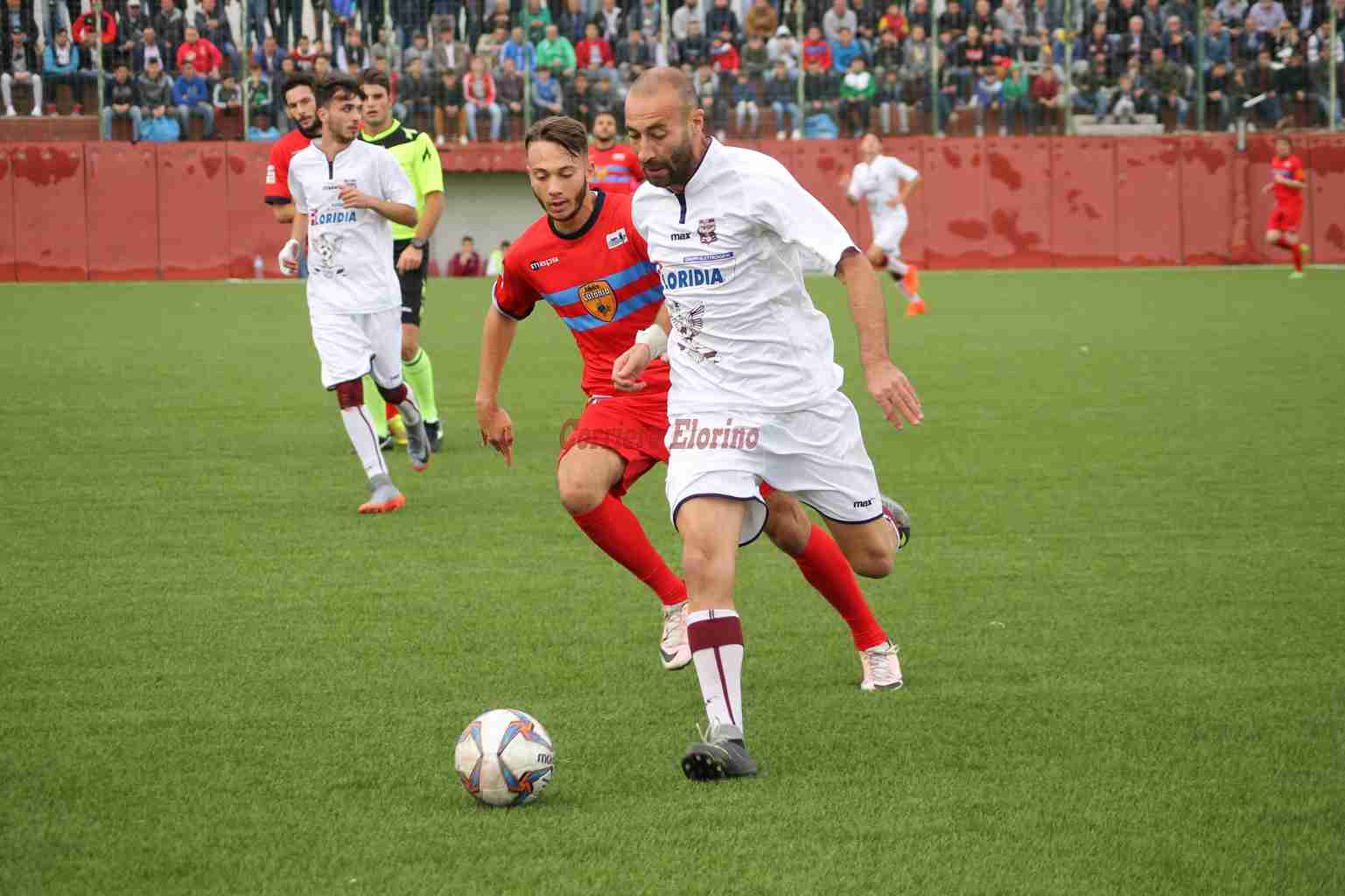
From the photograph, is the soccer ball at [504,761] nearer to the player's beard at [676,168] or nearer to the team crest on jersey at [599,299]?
the player's beard at [676,168]

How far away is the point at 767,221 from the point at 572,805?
171 centimetres

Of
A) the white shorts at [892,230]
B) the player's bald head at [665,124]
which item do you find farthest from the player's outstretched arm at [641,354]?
the white shorts at [892,230]

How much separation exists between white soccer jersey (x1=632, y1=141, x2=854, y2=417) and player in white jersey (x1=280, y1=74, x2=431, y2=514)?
177 inches

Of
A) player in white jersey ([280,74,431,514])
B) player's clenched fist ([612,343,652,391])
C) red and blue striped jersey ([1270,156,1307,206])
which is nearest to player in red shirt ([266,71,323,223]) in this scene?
player in white jersey ([280,74,431,514])

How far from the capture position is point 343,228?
31.9ft

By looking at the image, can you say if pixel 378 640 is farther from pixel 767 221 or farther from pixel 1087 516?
pixel 1087 516

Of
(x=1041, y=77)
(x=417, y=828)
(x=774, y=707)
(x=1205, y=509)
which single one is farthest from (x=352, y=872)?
(x=1041, y=77)

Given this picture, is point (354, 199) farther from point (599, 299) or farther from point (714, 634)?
point (714, 634)

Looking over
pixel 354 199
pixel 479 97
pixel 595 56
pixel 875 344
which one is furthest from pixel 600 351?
pixel 595 56

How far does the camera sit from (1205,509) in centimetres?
867

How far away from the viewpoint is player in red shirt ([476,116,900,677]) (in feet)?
18.6

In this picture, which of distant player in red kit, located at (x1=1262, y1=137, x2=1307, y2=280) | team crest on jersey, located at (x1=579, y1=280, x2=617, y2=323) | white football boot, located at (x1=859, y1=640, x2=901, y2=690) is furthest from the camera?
distant player in red kit, located at (x1=1262, y1=137, x2=1307, y2=280)

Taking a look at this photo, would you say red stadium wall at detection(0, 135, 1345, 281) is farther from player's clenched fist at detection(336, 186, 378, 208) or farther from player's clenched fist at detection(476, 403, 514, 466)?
player's clenched fist at detection(476, 403, 514, 466)

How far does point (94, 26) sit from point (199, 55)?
2.11 metres
